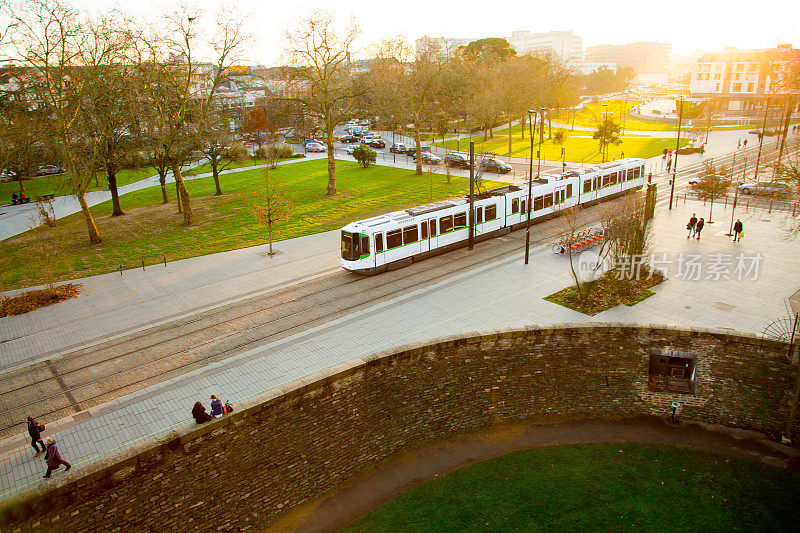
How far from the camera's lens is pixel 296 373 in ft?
50.7

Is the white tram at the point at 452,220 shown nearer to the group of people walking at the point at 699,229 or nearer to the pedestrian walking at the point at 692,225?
the pedestrian walking at the point at 692,225

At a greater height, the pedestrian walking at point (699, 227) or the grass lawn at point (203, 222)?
the pedestrian walking at point (699, 227)

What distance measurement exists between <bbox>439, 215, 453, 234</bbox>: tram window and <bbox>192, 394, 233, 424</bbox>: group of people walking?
15253 mm

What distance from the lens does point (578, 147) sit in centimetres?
6059

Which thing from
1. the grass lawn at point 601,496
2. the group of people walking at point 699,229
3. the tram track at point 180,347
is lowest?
the grass lawn at point 601,496

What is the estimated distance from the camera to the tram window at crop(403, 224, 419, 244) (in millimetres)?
23969

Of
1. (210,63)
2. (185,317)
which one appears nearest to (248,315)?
(185,317)

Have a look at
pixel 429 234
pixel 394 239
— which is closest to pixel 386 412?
pixel 394 239

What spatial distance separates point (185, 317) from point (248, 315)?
2446mm

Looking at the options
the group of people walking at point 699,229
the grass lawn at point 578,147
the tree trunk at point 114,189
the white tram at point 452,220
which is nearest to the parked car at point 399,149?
the grass lawn at point 578,147

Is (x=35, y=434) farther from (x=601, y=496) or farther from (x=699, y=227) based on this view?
(x=699, y=227)

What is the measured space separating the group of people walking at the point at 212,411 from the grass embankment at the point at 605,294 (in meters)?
13.0

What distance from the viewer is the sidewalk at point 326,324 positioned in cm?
1367

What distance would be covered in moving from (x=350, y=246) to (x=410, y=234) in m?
3.00
